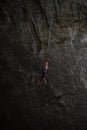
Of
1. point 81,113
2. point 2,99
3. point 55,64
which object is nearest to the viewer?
point 55,64

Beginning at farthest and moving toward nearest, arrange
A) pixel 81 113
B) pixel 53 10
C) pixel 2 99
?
pixel 2 99, pixel 81 113, pixel 53 10

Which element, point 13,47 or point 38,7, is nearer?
point 38,7

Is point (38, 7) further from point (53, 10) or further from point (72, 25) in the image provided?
point (72, 25)

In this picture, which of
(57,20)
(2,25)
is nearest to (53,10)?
(57,20)

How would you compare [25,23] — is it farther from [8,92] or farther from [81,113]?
[81,113]

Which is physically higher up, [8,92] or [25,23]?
[25,23]

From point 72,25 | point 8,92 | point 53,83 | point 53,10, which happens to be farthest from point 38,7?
point 8,92

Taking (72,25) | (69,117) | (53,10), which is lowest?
(69,117)
